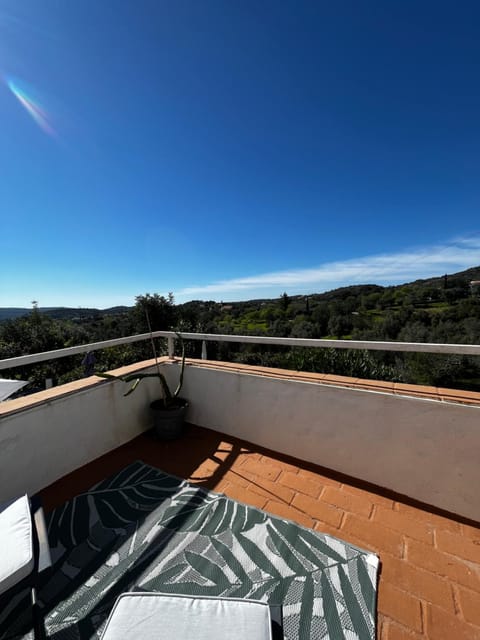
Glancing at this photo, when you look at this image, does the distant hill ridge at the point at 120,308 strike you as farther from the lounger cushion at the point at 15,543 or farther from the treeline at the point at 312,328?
the lounger cushion at the point at 15,543

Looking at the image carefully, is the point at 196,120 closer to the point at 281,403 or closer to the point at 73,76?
the point at 73,76

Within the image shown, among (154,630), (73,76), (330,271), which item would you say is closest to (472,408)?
(154,630)

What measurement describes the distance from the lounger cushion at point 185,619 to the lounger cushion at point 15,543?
368 mm

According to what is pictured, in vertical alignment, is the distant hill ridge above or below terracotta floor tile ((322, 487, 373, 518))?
above

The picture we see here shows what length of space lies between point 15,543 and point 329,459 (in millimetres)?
1938

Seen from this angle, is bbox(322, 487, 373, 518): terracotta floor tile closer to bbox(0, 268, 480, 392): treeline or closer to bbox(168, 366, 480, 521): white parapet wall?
bbox(168, 366, 480, 521): white parapet wall

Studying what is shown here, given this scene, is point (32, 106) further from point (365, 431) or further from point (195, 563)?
point (365, 431)

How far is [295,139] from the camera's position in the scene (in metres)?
5.33

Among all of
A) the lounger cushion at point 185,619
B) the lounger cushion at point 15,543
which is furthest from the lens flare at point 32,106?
the lounger cushion at point 185,619

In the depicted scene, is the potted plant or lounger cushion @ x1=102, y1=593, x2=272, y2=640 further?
the potted plant

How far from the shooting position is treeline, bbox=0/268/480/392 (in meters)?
7.90

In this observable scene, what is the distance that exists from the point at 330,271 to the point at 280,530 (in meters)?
15.4

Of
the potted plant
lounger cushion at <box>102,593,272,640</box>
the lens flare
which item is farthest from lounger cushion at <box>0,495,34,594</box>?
the lens flare

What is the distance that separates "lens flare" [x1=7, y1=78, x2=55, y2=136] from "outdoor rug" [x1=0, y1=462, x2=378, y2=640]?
400 cm
